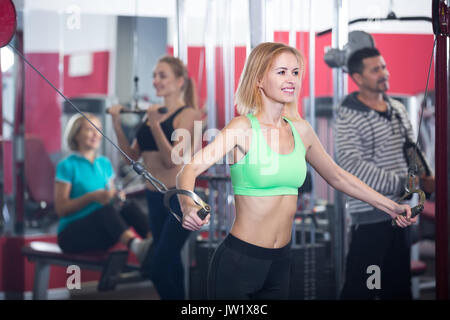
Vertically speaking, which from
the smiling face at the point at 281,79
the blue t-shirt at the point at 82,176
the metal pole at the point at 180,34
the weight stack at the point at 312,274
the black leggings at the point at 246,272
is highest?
the metal pole at the point at 180,34

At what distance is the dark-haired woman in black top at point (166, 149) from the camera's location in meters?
3.07

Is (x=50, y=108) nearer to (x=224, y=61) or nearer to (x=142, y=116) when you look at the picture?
(x=142, y=116)

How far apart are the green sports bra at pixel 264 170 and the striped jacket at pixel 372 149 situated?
1053mm

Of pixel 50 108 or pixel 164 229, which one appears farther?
pixel 50 108

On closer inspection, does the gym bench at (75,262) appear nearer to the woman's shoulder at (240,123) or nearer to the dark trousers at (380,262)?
the dark trousers at (380,262)

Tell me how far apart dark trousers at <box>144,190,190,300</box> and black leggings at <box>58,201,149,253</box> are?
0.27m

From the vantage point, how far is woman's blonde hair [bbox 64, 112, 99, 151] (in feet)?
10.6

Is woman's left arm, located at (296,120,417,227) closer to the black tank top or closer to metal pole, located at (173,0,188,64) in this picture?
the black tank top

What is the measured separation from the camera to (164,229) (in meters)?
3.06

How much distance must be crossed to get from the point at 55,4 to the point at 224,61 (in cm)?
99

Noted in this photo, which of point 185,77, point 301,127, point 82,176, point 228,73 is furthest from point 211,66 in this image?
point 301,127

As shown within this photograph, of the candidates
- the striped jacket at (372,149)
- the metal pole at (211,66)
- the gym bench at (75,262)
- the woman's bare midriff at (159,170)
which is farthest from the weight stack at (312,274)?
the gym bench at (75,262)

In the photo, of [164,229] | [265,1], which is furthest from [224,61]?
[164,229]

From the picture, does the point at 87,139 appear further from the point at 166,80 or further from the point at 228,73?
the point at 228,73
